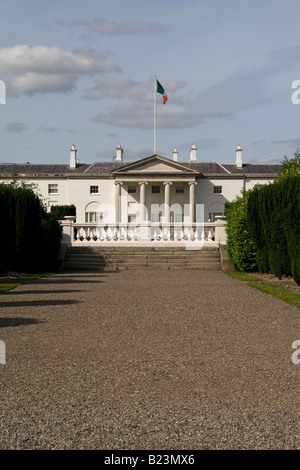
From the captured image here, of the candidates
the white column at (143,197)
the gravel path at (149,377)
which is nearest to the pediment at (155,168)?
the white column at (143,197)

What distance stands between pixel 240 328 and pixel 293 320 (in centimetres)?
126

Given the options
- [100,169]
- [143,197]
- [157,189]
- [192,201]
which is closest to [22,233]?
[143,197]

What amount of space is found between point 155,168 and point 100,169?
24.2 ft

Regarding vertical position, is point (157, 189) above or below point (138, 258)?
above

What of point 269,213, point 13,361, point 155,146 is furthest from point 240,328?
point 155,146

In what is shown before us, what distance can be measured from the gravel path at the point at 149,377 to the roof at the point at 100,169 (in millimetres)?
54477

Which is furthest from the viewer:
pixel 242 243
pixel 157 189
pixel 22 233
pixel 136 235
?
pixel 157 189

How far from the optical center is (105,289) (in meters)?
14.1

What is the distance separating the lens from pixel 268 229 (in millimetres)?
18625

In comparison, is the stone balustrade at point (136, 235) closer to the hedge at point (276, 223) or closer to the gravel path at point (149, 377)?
the hedge at point (276, 223)

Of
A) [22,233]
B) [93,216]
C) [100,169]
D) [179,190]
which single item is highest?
[100,169]

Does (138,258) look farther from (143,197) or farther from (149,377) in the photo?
(143,197)

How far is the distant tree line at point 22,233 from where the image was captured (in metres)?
19.5
